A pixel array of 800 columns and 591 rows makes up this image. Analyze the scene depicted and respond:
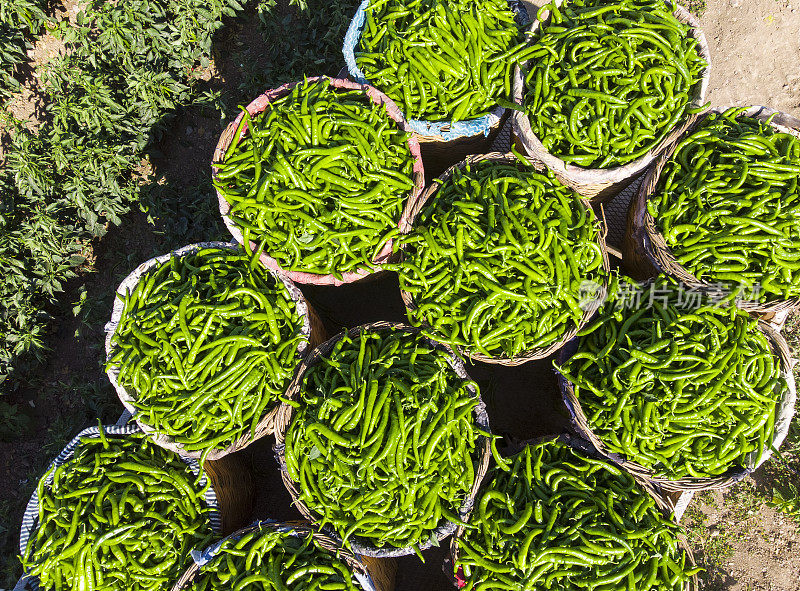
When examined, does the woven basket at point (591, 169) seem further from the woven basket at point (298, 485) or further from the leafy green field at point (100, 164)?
the leafy green field at point (100, 164)

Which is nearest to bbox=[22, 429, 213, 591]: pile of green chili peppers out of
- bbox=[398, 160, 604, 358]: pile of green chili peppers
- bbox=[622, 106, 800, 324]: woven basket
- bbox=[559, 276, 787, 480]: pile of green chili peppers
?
bbox=[398, 160, 604, 358]: pile of green chili peppers

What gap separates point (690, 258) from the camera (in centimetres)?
305

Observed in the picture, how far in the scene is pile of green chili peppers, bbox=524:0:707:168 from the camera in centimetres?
313

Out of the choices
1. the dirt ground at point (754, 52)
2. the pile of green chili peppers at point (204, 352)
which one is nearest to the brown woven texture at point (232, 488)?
the pile of green chili peppers at point (204, 352)

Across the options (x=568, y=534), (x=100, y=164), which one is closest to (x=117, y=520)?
(x=568, y=534)

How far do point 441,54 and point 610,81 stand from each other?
1.05 meters

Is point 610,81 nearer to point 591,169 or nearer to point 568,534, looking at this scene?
point 591,169

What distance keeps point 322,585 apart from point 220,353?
52.6 inches

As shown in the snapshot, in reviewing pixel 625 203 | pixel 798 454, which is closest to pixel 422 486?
pixel 625 203

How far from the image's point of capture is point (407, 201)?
3.32 meters

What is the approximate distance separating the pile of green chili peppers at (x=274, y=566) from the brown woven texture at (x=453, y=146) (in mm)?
2649

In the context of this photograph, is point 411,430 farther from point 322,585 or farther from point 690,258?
point 690,258

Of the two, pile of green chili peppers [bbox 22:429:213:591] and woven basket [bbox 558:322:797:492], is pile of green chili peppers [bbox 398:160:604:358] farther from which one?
pile of green chili peppers [bbox 22:429:213:591]

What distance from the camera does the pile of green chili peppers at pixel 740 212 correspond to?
296 centimetres
